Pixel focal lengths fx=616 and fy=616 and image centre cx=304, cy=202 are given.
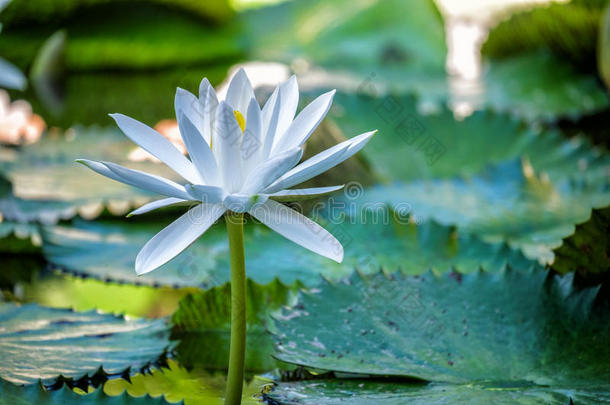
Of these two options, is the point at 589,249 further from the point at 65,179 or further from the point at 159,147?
the point at 65,179

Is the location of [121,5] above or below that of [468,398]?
above

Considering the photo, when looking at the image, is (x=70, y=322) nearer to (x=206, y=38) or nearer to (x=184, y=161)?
(x=184, y=161)

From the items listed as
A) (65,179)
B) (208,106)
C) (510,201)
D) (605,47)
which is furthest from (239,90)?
(605,47)

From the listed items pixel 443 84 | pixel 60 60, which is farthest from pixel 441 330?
→ pixel 60 60

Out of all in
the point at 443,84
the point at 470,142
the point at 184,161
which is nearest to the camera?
the point at 184,161

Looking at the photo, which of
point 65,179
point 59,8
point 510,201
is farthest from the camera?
point 59,8

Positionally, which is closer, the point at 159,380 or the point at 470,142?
the point at 159,380

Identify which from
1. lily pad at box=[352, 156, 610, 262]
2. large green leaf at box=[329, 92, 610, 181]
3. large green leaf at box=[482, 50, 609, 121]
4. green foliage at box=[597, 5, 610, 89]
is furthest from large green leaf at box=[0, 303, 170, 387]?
green foliage at box=[597, 5, 610, 89]
